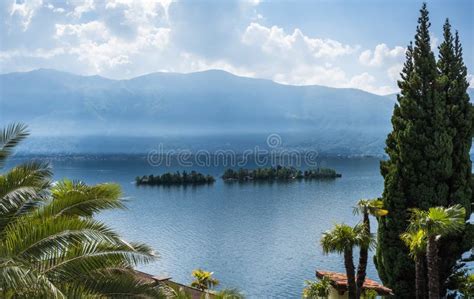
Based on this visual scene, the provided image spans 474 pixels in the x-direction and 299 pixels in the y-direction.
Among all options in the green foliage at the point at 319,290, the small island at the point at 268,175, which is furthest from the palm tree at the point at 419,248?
the small island at the point at 268,175

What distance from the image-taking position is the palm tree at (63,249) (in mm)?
5508

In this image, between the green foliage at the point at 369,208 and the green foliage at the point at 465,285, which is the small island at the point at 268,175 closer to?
the green foliage at the point at 465,285

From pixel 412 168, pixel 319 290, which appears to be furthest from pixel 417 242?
pixel 412 168

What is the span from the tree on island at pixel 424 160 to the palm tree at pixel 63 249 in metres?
11.4

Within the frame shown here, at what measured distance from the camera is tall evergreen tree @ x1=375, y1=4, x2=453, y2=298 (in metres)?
16.6

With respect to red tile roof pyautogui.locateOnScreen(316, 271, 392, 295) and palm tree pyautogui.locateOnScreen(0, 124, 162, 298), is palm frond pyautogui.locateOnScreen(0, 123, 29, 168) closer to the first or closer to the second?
palm tree pyautogui.locateOnScreen(0, 124, 162, 298)

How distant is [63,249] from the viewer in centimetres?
621

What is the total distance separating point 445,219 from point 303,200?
54.9 meters

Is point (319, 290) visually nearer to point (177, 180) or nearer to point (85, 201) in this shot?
point (85, 201)

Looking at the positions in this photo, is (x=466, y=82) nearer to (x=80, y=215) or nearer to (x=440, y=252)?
(x=440, y=252)

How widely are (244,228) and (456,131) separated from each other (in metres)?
31.1

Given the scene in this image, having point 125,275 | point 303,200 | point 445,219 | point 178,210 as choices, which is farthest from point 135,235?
point 125,275

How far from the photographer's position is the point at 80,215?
7543mm

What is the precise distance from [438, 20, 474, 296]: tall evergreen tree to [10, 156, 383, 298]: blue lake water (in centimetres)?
917
